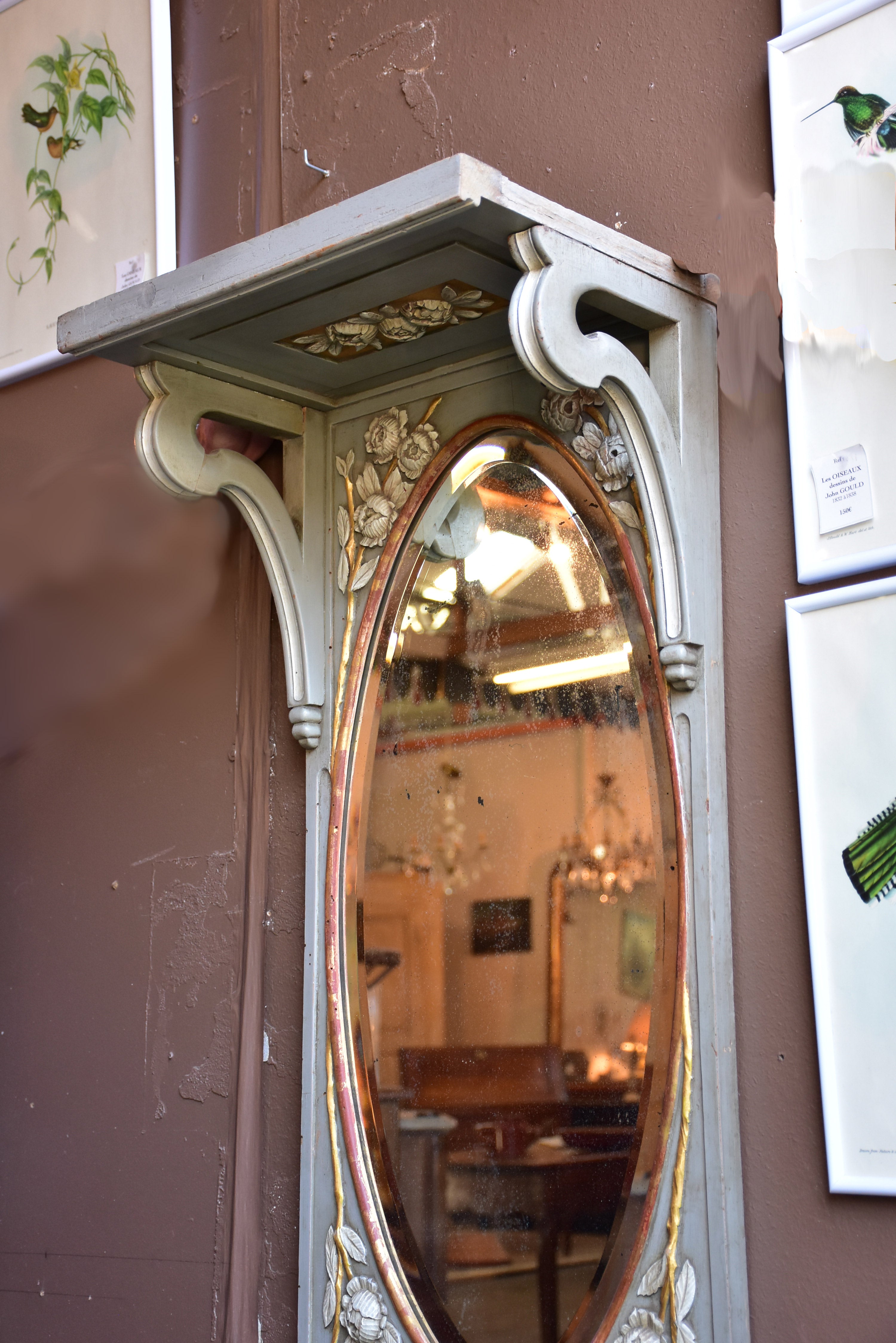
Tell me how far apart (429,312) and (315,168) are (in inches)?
26.5

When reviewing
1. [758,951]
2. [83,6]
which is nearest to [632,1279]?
[758,951]

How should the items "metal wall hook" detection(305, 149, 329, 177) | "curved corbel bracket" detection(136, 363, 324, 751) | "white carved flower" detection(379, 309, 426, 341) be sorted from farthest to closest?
1. "metal wall hook" detection(305, 149, 329, 177)
2. "curved corbel bracket" detection(136, 363, 324, 751)
3. "white carved flower" detection(379, 309, 426, 341)

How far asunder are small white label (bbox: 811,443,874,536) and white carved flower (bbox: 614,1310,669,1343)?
0.95 m

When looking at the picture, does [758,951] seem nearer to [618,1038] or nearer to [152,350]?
[618,1038]

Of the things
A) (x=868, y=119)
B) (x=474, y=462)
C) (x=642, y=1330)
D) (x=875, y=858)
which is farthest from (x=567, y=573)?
(x=642, y=1330)

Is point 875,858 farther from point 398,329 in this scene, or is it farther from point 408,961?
point 398,329

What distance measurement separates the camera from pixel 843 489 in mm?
1699

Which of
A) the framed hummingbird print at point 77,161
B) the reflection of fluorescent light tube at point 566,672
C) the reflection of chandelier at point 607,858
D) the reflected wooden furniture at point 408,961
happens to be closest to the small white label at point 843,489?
the reflection of fluorescent light tube at point 566,672

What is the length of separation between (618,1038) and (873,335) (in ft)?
2.98

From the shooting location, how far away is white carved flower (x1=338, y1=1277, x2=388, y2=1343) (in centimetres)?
190

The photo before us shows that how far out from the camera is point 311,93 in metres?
2.48

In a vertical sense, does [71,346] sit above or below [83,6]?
below

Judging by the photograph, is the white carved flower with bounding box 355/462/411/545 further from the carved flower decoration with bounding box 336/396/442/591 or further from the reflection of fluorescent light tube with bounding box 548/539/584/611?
the reflection of fluorescent light tube with bounding box 548/539/584/611

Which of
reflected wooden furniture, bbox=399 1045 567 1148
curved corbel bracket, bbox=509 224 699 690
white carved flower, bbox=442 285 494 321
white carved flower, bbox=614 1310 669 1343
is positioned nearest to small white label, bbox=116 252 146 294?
white carved flower, bbox=442 285 494 321
